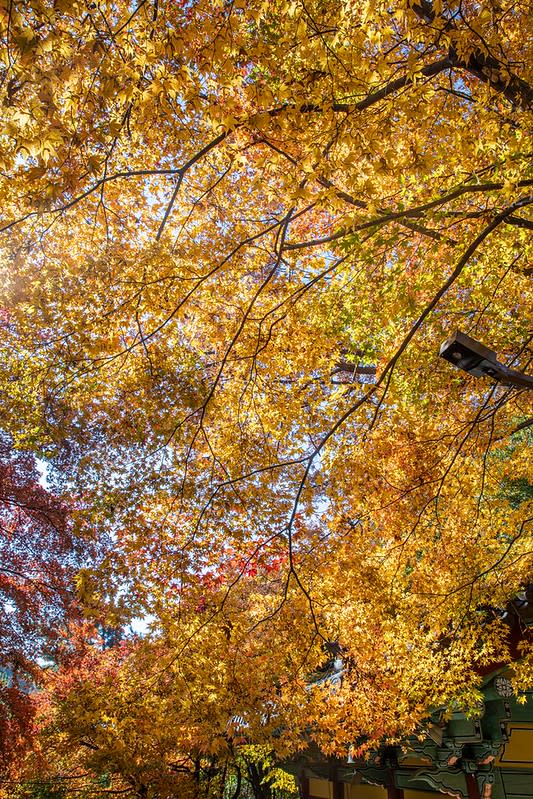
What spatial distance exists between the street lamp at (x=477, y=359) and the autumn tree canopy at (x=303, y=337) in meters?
0.86

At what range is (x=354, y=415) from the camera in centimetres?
727

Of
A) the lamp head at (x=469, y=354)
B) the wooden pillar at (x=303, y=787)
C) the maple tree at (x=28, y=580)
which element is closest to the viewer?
the lamp head at (x=469, y=354)

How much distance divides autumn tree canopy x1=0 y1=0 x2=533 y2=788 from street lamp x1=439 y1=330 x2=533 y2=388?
861mm

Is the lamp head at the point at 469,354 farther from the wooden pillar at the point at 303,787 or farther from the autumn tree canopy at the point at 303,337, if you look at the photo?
the wooden pillar at the point at 303,787

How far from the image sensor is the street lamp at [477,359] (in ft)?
12.0

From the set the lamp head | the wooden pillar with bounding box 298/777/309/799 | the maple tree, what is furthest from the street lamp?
the wooden pillar with bounding box 298/777/309/799

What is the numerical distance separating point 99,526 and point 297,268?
3990 mm

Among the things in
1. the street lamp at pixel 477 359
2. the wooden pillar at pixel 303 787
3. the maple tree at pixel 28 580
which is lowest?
the wooden pillar at pixel 303 787

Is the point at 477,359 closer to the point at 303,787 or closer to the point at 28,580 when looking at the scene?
the point at 28,580

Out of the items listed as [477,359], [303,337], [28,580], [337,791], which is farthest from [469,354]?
[337,791]

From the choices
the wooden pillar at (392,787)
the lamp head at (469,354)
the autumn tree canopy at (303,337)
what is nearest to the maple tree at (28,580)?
the autumn tree canopy at (303,337)

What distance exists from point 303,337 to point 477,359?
3536 millimetres

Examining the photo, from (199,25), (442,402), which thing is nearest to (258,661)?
(442,402)

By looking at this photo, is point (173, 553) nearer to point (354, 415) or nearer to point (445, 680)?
point (354, 415)
